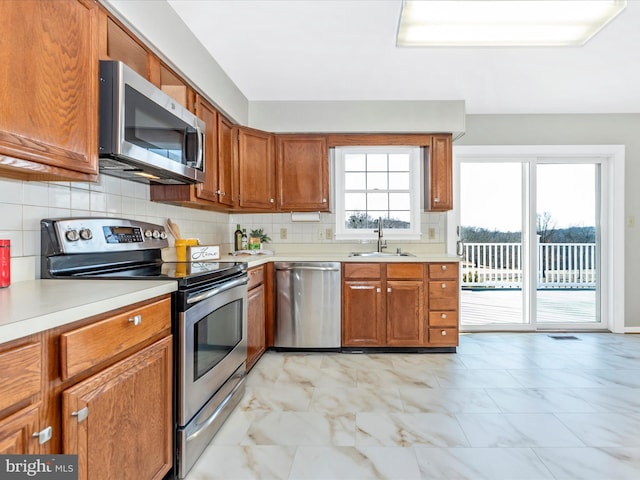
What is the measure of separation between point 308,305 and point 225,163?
1.42m

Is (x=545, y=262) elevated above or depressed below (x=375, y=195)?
below

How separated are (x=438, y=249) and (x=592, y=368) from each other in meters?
1.66

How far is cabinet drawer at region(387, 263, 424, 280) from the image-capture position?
136 inches

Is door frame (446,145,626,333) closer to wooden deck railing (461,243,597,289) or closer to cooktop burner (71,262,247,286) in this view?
wooden deck railing (461,243,597,289)

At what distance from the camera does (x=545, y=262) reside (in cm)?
430

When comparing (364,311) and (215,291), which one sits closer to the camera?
(215,291)

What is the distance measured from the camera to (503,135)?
4164 mm

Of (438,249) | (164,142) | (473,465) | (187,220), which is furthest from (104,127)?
(438,249)

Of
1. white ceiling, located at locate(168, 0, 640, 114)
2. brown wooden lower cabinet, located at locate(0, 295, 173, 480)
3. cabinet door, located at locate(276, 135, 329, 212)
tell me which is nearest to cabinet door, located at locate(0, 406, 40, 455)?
brown wooden lower cabinet, located at locate(0, 295, 173, 480)

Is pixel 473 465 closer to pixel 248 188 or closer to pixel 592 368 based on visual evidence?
pixel 592 368

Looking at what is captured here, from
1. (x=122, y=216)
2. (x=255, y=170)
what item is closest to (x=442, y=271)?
(x=255, y=170)

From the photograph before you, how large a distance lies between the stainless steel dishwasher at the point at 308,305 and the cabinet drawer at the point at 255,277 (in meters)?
0.20

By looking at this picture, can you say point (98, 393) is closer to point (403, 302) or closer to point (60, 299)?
point (60, 299)

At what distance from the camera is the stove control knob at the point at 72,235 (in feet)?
5.88
